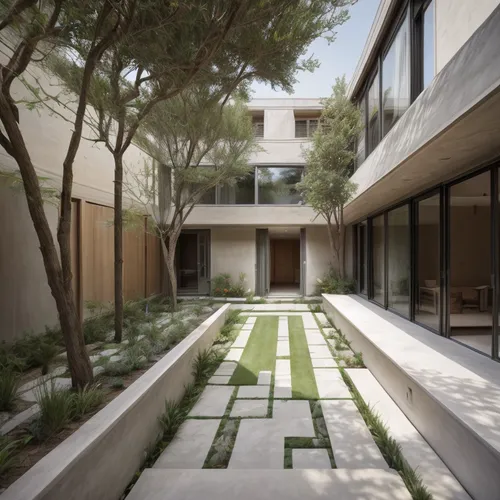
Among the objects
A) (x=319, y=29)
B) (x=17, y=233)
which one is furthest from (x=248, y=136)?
(x=17, y=233)

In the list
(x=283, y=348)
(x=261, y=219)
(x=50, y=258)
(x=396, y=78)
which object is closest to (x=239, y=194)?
(x=261, y=219)

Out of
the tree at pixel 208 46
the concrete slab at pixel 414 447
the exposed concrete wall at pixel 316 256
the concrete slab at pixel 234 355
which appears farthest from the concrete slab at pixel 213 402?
the exposed concrete wall at pixel 316 256

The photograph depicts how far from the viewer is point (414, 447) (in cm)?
264

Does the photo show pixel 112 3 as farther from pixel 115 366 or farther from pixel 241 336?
pixel 241 336

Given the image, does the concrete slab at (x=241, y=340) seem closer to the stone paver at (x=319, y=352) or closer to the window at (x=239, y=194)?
the stone paver at (x=319, y=352)

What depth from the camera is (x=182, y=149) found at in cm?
694

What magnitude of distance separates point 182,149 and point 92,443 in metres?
5.96

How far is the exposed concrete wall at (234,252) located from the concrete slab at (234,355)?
5.61 metres

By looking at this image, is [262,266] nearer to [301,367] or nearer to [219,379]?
[301,367]

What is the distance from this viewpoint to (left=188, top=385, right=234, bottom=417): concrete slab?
336cm

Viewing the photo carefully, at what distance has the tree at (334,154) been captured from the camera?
801 centimetres

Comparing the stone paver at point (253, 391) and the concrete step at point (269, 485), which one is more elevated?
the concrete step at point (269, 485)

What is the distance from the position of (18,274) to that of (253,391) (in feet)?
11.3

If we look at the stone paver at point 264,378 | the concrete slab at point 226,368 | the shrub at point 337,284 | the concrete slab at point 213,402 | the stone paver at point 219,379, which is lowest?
the concrete slab at point 213,402
